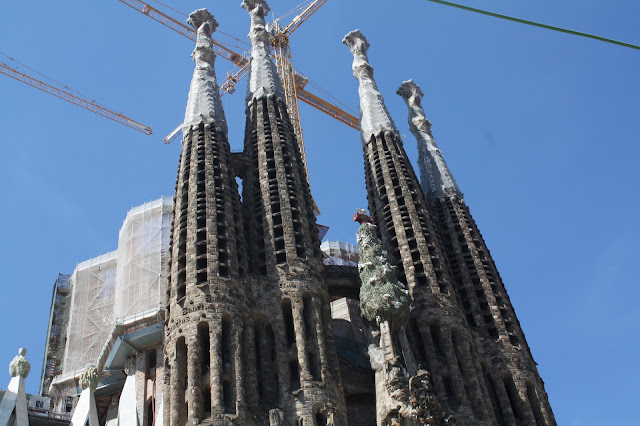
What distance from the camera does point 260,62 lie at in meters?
46.9

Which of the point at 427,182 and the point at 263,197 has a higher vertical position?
the point at 427,182

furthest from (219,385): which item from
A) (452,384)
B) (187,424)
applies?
(452,384)

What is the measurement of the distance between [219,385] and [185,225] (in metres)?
8.84

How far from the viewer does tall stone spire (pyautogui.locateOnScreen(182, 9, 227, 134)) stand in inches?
1598

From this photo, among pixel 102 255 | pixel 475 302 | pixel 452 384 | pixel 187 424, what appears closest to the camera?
pixel 187 424

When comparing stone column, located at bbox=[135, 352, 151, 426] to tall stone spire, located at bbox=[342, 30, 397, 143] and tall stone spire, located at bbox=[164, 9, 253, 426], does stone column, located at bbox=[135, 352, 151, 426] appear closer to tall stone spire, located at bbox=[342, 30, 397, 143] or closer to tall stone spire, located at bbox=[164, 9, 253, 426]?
tall stone spire, located at bbox=[164, 9, 253, 426]

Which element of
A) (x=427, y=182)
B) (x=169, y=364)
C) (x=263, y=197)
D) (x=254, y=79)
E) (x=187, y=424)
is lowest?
(x=187, y=424)

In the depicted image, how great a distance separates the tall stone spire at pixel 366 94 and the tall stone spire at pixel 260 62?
5.49m

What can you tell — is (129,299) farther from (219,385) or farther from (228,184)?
(219,385)

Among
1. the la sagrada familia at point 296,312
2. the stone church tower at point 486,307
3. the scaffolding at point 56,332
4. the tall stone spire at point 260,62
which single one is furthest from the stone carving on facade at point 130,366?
the stone church tower at point 486,307

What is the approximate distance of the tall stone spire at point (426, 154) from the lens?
4556 centimetres

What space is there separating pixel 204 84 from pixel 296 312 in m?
15.9

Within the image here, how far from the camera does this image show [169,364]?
29.7 m

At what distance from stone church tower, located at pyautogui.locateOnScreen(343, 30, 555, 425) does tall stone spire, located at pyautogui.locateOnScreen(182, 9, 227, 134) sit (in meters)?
9.40
